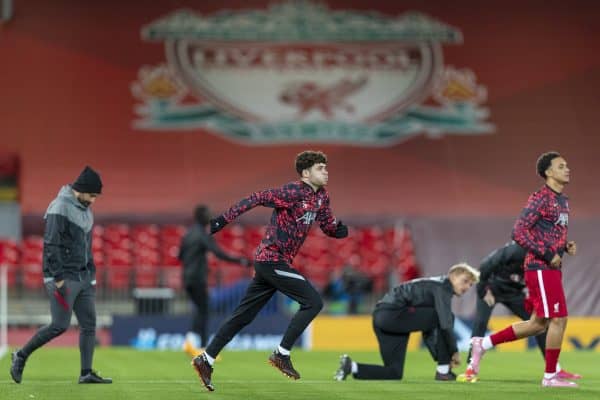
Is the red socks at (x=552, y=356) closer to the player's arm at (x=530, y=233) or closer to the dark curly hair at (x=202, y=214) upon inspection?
the player's arm at (x=530, y=233)

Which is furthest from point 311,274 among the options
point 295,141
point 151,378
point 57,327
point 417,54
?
point 57,327

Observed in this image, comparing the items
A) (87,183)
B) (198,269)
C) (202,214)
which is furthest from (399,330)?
(198,269)

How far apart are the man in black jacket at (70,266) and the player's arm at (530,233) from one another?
3.92 m

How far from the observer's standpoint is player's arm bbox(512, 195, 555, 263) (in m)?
11.5

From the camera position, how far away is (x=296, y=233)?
10945mm

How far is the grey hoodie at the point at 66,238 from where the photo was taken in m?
11.6

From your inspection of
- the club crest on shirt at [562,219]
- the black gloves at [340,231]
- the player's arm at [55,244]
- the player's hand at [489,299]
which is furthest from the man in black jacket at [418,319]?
the player's arm at [55,244]

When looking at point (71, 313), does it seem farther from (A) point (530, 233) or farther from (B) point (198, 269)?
(B) point (198, 269)

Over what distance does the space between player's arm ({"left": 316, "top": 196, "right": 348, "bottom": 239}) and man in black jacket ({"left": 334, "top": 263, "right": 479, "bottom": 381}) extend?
1887mm

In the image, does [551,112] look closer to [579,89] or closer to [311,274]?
[579,89]

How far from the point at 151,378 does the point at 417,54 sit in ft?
62.1

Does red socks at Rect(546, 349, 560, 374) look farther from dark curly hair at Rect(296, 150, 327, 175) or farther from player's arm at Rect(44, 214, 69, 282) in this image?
player's arm at Rect(44, 214, 69, 282)

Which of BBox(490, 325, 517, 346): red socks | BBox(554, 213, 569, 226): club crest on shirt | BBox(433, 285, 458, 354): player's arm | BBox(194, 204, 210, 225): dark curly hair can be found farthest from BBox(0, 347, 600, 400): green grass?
BBox(194, 204, 210, 225): dark curly hair

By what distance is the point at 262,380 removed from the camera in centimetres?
1261
